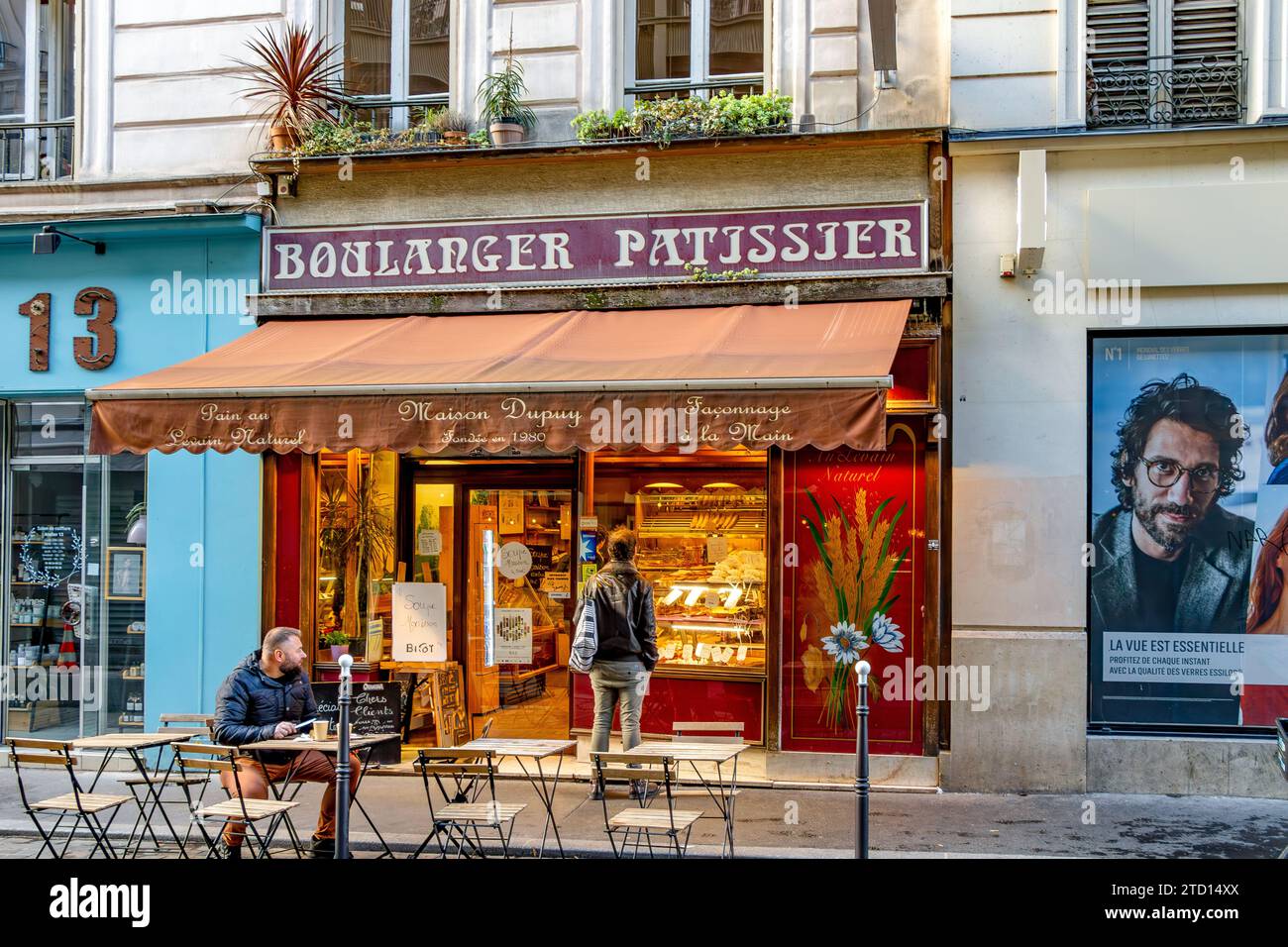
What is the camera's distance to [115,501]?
36.3 ft

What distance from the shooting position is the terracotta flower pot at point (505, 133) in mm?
10359

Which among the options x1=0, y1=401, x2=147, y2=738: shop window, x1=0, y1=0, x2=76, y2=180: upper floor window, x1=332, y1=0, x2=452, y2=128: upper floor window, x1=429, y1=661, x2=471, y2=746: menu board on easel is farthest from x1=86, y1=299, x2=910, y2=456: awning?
x1=0, y1=0, x2=76, y2=180: upper floor window

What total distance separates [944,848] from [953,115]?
5.52 meters

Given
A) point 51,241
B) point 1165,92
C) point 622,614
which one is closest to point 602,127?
point 622,614

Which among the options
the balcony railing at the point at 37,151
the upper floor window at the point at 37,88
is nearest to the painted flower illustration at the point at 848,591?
the balcony railing at the point at 37,151

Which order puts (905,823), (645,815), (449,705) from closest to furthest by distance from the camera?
(645,815)
(905,823)
(449,705)

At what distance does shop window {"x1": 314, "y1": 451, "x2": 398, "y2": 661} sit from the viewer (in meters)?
10.9

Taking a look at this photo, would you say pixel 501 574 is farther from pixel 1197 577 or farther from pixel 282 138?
pixel 1197 577

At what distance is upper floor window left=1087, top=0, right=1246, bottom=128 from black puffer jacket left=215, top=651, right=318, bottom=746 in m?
7.32

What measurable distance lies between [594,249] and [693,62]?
6.26 ft

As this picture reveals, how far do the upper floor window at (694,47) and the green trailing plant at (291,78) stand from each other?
8.82ft

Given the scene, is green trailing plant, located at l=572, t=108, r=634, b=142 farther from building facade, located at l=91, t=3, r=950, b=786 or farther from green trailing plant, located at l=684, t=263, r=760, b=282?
green trailing plant, located at l=684, t=263, r=760, b=282

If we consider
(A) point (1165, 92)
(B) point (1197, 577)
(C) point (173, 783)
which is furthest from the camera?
(A) point (1165, 92)

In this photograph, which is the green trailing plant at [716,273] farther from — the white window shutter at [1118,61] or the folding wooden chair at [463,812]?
the folding wooden chair at [463,812]
